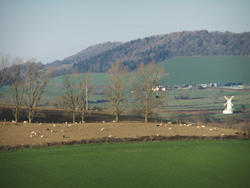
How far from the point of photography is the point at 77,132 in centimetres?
4784

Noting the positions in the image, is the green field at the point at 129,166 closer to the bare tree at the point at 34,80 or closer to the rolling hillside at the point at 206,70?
the bare tree at the point at 34,80

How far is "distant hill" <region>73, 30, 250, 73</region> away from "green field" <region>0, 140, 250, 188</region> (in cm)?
11699

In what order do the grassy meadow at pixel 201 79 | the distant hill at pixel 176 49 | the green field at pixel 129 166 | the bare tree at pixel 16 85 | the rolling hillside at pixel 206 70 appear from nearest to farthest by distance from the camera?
the green field at pixel 129 166
the bare tree at pixel 16 85
the grassy meadow at pixel 201 79
the rolling hillside at pixel 206 70
the distant hill at pixel 176 49

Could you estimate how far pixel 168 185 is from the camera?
960 inches

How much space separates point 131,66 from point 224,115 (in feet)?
258

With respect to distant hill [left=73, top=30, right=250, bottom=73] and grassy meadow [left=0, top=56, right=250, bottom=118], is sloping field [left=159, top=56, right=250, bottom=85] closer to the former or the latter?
grassy meadow [left=0, top=56, right=250, bottom=118]

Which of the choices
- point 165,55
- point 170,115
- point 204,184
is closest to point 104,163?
point 204,184

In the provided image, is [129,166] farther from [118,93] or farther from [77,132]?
[118,93]

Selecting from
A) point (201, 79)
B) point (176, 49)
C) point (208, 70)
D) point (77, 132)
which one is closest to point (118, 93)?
point (77, 132)

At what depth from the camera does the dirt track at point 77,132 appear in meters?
41.5

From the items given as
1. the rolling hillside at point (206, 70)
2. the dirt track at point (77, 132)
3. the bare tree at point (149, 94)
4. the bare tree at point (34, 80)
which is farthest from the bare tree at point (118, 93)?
the rolling hillside at point (206, 70)

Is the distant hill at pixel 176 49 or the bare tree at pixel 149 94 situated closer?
the bare tree at pixel 149 94

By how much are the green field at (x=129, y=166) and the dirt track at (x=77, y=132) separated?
3787mm

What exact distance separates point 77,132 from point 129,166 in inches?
743
